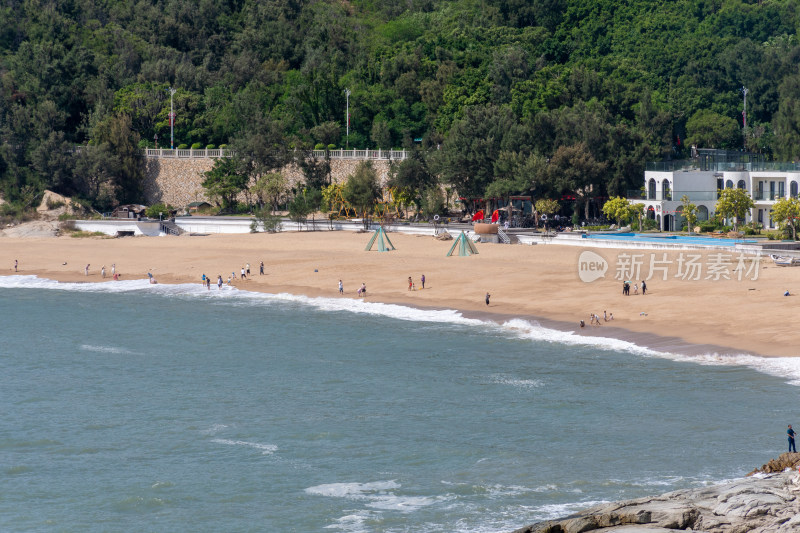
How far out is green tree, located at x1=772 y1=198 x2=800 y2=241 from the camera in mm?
72750

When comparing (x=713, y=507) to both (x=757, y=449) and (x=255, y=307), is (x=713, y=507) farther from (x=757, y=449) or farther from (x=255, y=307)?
(x=255, y=307)

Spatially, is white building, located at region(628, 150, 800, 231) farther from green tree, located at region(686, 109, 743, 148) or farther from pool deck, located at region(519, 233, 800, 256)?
green tree, located at region(686, 109, 743, 148)

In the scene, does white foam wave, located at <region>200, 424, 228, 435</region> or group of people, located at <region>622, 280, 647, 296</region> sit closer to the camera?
white foam wave, located at <region>200, 424, 228, 435</region>

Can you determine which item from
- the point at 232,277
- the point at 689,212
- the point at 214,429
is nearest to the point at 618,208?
the point at 689,212

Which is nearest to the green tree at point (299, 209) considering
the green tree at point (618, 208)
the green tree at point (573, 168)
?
the green tree at point (573, 168)

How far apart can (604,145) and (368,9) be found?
7602 cm

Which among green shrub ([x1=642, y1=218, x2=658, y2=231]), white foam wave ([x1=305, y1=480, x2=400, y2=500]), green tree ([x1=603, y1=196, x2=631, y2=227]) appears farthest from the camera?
green shrub ([x1=642, y1=218, x2=658, y2=231])

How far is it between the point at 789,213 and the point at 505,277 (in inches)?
829

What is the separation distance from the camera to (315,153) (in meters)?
108

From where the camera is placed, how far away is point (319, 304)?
63.7m

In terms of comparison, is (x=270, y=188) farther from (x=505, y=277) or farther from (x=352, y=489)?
(x=352, y=489)

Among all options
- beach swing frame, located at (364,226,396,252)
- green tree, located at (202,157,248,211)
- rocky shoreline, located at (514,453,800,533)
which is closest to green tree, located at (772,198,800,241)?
beach swing frame, located at (364,226,396,252)

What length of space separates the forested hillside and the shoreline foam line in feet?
98.7

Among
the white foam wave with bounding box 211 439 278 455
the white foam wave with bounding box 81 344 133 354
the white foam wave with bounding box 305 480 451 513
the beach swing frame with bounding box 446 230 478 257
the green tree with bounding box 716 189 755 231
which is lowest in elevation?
the white foam wave with bounding box 305 480 451 513
